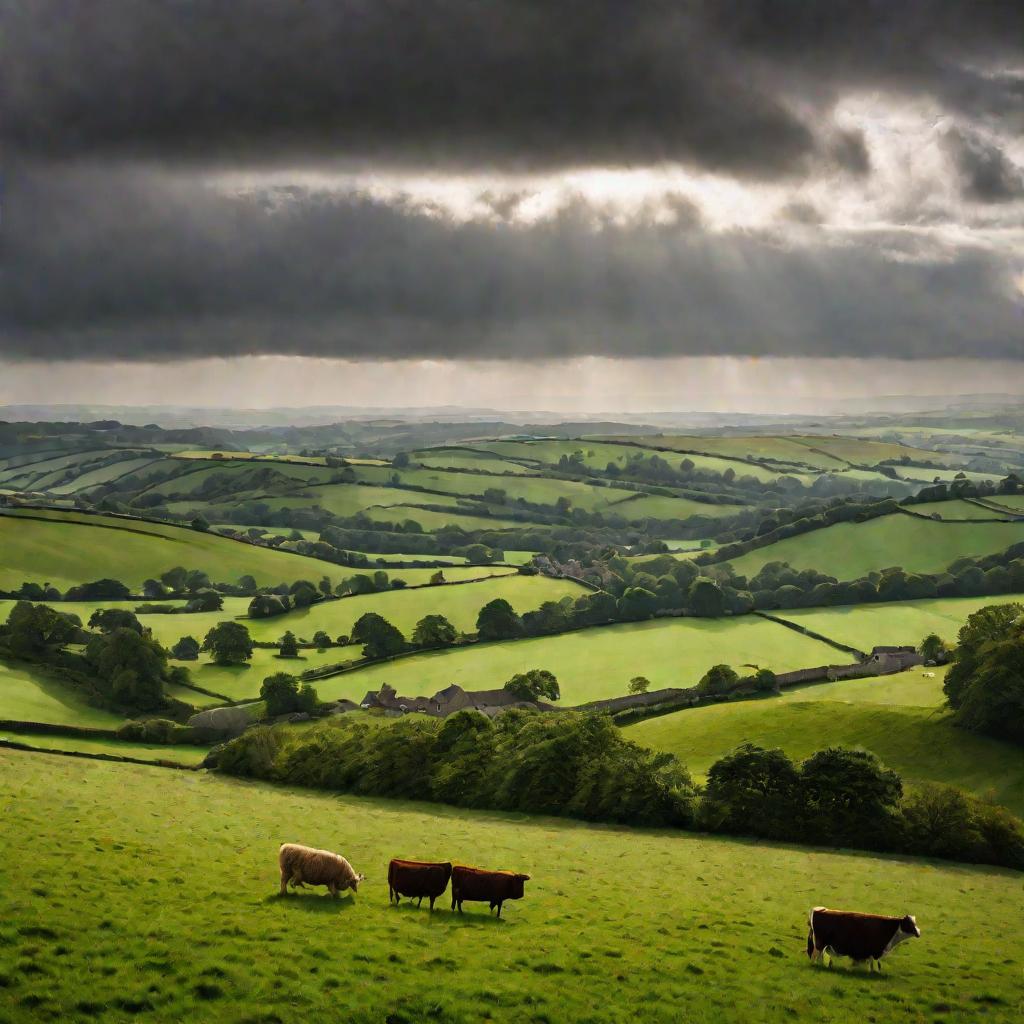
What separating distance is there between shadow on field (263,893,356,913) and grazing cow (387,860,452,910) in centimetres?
106

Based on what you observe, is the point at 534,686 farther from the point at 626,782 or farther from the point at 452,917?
the point at 452,917

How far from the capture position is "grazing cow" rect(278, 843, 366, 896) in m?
22.7

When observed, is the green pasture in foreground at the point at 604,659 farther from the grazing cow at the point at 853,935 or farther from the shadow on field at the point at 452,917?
the grazing cow at the point at 853,935

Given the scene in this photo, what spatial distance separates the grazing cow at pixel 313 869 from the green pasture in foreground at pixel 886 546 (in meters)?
113

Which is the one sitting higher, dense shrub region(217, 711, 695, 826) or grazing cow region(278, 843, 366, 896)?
grazing cow region(278, 843, 366, 896)

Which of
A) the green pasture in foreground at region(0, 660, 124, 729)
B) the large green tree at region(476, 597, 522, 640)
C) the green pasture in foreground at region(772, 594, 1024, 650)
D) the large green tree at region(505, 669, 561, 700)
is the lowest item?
the green pasture in foreground at region(0, 660, 124, 729)

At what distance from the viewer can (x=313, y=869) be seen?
74.6 ft

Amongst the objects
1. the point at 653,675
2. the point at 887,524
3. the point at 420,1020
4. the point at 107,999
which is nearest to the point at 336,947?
the point at 420,1020

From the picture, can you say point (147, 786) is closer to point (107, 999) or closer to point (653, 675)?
point (107, 999)

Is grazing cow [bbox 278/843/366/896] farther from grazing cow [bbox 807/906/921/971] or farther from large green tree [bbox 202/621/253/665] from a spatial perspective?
large green tree [bbox 202/621/253/665]

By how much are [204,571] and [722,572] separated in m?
67.4

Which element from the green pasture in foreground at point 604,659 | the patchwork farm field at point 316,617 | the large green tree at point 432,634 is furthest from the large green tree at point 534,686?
the large green tree at point 432,634

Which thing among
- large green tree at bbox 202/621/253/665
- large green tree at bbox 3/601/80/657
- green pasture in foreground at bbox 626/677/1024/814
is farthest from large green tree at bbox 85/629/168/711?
green pasture in foreground at bbox 626/677/1024/814

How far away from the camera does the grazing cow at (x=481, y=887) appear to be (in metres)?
22.5
